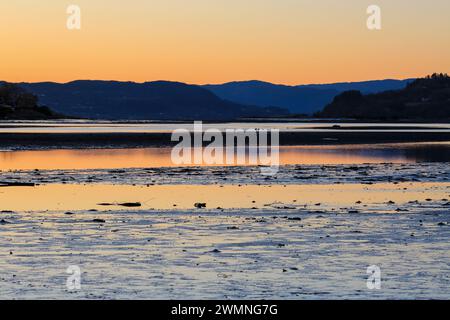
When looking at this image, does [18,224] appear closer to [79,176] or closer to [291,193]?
[291,193]

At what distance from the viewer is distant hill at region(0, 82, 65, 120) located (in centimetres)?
17150

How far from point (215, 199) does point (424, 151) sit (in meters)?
34.1

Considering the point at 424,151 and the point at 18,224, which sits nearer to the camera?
the point at 18,224

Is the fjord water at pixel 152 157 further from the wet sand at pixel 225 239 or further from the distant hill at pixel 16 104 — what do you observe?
the distant hill at pixel 16 104

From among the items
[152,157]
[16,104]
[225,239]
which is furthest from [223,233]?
[16,104]

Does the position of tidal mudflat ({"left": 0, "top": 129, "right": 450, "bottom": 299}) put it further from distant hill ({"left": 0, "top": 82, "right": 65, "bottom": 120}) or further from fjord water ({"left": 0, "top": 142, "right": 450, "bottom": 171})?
distant hill ({"left": 0, "top": 82, "right": 65, "bottom": 120})

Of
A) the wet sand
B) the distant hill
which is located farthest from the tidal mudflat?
the distant hill

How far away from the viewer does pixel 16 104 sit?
577 ft

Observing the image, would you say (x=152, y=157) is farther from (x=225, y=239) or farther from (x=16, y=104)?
(x=16, y=104)

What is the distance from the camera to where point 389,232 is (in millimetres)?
22406

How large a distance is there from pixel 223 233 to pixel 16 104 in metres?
159

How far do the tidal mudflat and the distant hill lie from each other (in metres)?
133
